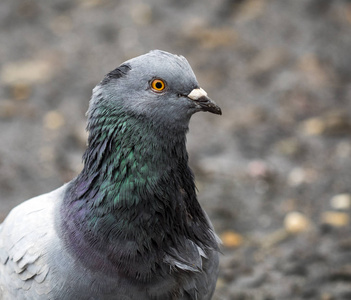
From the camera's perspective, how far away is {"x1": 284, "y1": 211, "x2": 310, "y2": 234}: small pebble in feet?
17.2

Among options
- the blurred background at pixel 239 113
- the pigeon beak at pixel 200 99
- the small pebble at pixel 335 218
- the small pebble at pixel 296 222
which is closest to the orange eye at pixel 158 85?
the pigeon beak at pixel 200 99

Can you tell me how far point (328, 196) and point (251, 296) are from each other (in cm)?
135

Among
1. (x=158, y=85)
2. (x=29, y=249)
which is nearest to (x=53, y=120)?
(x=29, y=249)

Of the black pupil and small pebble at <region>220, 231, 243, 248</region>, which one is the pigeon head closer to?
the black pupil

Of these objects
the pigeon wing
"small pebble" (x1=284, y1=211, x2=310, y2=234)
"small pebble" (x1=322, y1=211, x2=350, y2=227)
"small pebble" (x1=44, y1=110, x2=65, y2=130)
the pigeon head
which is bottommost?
the pigeon wing

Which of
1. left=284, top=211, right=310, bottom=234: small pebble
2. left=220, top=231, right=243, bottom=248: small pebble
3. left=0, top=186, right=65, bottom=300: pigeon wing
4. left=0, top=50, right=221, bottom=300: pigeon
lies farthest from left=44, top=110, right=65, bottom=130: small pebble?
left=0, top=50, right=221, bottom=300: pigeon

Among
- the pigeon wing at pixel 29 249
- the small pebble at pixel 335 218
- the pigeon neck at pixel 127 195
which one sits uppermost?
the small pebble at pixel 335 218

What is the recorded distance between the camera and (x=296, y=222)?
5.30 m

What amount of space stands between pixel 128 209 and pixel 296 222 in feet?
7.77

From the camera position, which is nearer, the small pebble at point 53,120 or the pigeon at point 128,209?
the pigeon at point 128,209

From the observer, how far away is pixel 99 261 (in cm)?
326

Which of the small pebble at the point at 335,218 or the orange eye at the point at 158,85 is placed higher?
the small pebble at the point at 335,218

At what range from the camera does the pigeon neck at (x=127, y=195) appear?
3.25m

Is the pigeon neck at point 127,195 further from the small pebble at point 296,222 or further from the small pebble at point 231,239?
the small pebble at point 296,222
